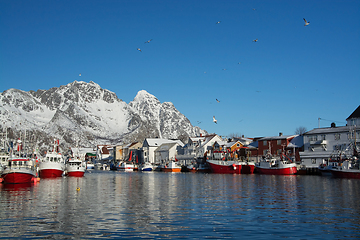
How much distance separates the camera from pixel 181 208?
89.1 ft

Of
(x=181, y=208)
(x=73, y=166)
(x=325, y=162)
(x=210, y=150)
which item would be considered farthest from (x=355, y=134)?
(x=181, y=208)

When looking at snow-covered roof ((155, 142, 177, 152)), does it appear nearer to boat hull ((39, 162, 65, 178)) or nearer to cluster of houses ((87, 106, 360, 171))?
cluster of houses ((87, 106, 360, 171))

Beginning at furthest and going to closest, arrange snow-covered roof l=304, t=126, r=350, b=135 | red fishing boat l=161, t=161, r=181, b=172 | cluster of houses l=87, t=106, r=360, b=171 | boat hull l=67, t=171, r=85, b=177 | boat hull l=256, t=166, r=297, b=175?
red fishing boat l=161, t=161, r=181, b=172 < snow-covered roof l=304, t=126, r=350, b=135 < cluster of houses l=87, t=106, r=360, b=171 < boat hull l=256, t=166, r=297, b=175 < boat hull l=67, t=171, r=85, b=177

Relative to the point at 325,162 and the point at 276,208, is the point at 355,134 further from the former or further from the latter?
the point at 276,208

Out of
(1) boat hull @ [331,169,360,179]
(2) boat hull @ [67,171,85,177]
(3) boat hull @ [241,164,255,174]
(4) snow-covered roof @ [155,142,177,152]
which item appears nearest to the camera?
(1) boat hull @ [331,169,360,179]

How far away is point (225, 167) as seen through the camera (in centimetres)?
10775

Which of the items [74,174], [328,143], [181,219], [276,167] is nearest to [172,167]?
[276,167]

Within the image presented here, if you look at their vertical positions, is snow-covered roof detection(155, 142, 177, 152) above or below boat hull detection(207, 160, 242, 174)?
above

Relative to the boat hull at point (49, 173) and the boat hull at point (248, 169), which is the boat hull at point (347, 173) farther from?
the boat hull at point (49, 173)

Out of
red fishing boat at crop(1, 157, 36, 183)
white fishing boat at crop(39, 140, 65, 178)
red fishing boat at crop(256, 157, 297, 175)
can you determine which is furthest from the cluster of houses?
red fishing boat at crop(1, 157, 36, 183)

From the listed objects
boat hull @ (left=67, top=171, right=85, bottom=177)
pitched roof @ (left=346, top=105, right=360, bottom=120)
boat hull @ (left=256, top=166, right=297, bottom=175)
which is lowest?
boat hull @ (left=256, top=166, right=297, bottom=175)

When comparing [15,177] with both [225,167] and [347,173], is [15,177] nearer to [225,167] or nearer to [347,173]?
[347,173]

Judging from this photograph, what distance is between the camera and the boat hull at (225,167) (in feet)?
345

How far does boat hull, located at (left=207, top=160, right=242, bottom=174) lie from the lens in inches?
4140
